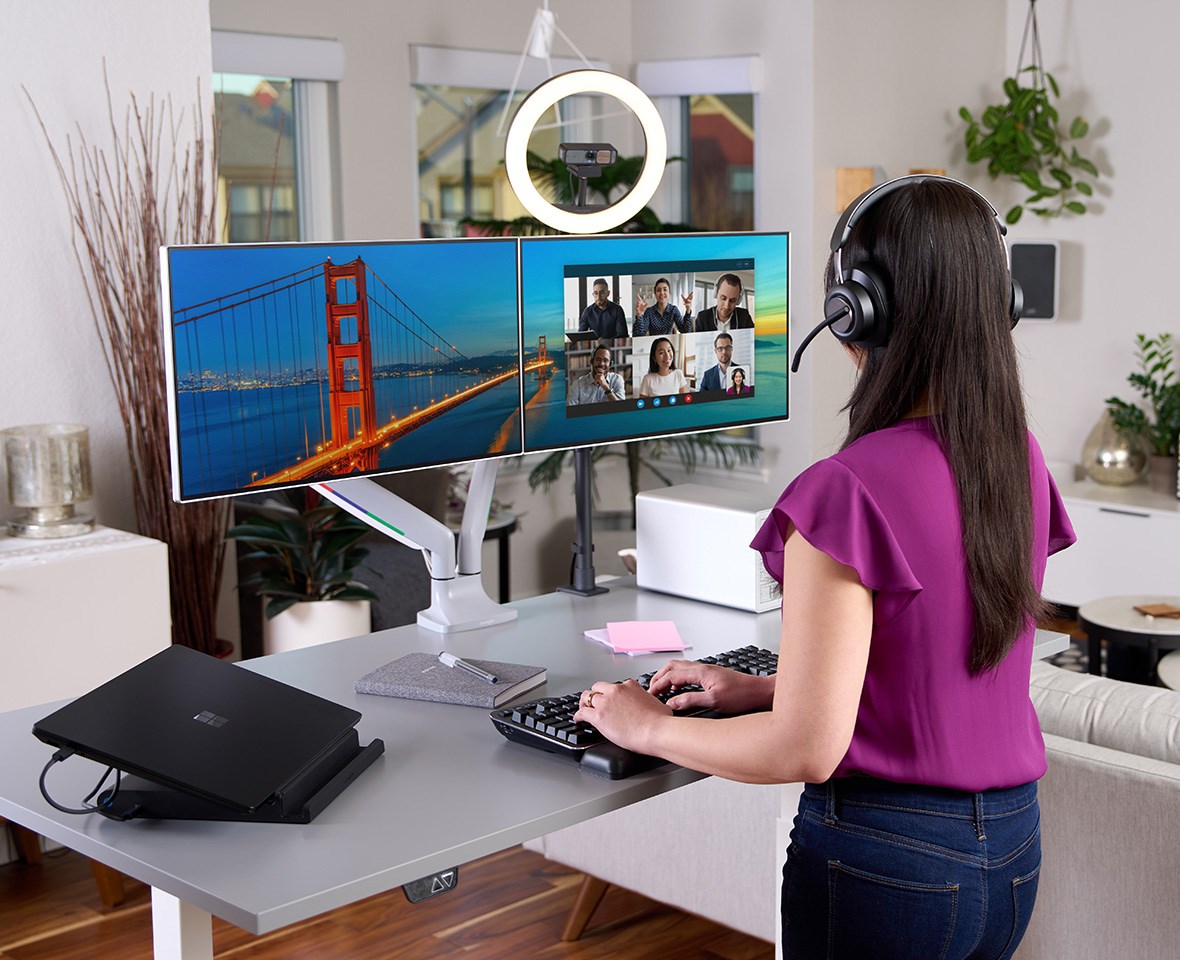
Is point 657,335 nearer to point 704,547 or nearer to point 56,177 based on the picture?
point 704,547

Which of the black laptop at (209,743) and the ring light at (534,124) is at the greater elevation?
the ring light at (534,124)

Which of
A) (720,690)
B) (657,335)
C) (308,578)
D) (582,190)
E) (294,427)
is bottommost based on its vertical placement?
(308,578)

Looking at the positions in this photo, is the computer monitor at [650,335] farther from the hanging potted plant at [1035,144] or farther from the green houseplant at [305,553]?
the hanging potted plant at [1035,144]

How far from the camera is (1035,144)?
556cm

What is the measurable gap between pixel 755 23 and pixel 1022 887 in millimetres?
4563

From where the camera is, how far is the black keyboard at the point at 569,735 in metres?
1.52

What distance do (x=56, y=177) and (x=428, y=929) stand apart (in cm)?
187

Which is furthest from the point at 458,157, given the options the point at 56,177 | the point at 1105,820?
the point at 1105,820

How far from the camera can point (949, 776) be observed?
4.53 feet

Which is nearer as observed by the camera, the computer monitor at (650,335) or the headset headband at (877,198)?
the headset headband at (877,198)

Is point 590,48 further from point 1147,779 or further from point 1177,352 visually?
point 1147,779

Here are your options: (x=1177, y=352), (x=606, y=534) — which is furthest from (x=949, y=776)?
(x=1177, y=352)

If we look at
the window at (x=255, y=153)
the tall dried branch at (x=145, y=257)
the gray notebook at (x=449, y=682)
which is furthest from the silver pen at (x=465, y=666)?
the window at (x=255, y=153)

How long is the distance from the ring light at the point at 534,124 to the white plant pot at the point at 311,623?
4.94ft
